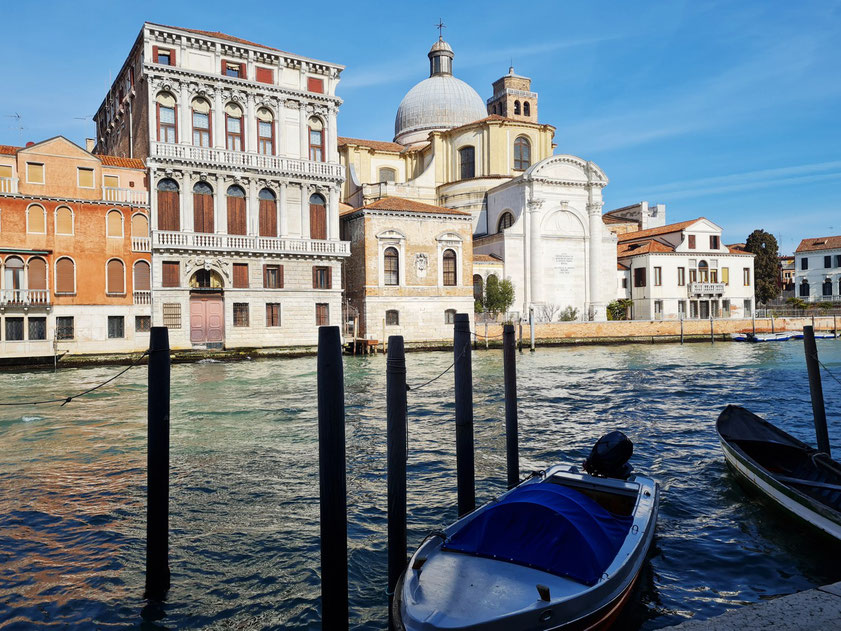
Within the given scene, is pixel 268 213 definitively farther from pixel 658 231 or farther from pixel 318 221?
pixel 658 231

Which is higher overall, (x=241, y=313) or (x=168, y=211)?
(x=168, y=211)

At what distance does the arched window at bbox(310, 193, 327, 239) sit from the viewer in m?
26.9

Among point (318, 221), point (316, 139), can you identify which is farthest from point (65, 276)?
point (316, 139)

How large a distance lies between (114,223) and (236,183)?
4.81 meters

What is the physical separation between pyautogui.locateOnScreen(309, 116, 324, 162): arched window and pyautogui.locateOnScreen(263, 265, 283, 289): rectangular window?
5.12 m

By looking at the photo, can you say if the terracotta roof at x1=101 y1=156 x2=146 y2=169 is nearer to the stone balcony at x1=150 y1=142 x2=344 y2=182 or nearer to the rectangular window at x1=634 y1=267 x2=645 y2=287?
the stone balcony at x1=150 y1=142 x2=344 y2=182

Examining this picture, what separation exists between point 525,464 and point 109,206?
20.5 metres

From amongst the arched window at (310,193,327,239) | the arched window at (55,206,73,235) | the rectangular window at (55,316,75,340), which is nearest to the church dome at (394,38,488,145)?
the arched window at (310,193,327,239)

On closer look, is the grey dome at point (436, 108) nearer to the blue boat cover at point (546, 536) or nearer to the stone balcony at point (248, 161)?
the stone balcony at point (248, 161)

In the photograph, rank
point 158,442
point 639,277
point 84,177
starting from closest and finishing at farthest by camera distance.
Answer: point 158,442
point 84,177
point 639,277

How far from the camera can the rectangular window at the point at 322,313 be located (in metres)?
26.6

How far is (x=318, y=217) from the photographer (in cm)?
2702

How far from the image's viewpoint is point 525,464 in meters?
8.56

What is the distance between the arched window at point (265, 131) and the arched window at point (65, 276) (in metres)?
8.46
